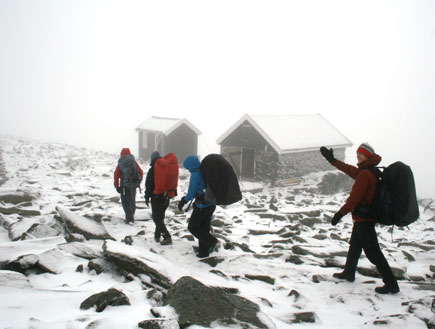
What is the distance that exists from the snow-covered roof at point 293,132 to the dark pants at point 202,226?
13.4 metres

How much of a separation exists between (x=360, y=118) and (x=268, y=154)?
399ft

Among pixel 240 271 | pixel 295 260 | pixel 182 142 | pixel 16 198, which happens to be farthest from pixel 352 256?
pixel 182 142

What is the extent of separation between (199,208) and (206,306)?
2.40m

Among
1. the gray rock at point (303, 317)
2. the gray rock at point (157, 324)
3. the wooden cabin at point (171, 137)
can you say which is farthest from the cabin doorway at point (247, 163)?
the gray rock at point (157, 324)

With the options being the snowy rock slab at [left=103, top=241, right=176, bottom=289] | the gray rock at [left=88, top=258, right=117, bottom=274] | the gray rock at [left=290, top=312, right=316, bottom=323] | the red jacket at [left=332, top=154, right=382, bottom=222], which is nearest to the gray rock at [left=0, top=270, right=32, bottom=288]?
the gray rock at [left=88, top=258, right=117, bottom=274]

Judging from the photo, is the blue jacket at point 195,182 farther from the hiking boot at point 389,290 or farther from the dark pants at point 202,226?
the hiking boot at point 389,290

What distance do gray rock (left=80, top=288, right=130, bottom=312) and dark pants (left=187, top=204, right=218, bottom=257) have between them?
7.51ft

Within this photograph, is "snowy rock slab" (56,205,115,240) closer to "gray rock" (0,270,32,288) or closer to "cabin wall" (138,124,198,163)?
"gray rock" (0,270,32,288)

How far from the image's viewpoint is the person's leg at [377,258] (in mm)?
4758

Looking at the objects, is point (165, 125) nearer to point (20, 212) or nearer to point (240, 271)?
point (20, 212)

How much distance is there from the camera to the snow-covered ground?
3844mm

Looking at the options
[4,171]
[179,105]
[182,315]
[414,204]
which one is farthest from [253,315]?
[179,105]

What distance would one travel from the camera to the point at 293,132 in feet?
70.4

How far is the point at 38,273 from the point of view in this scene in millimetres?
4840
